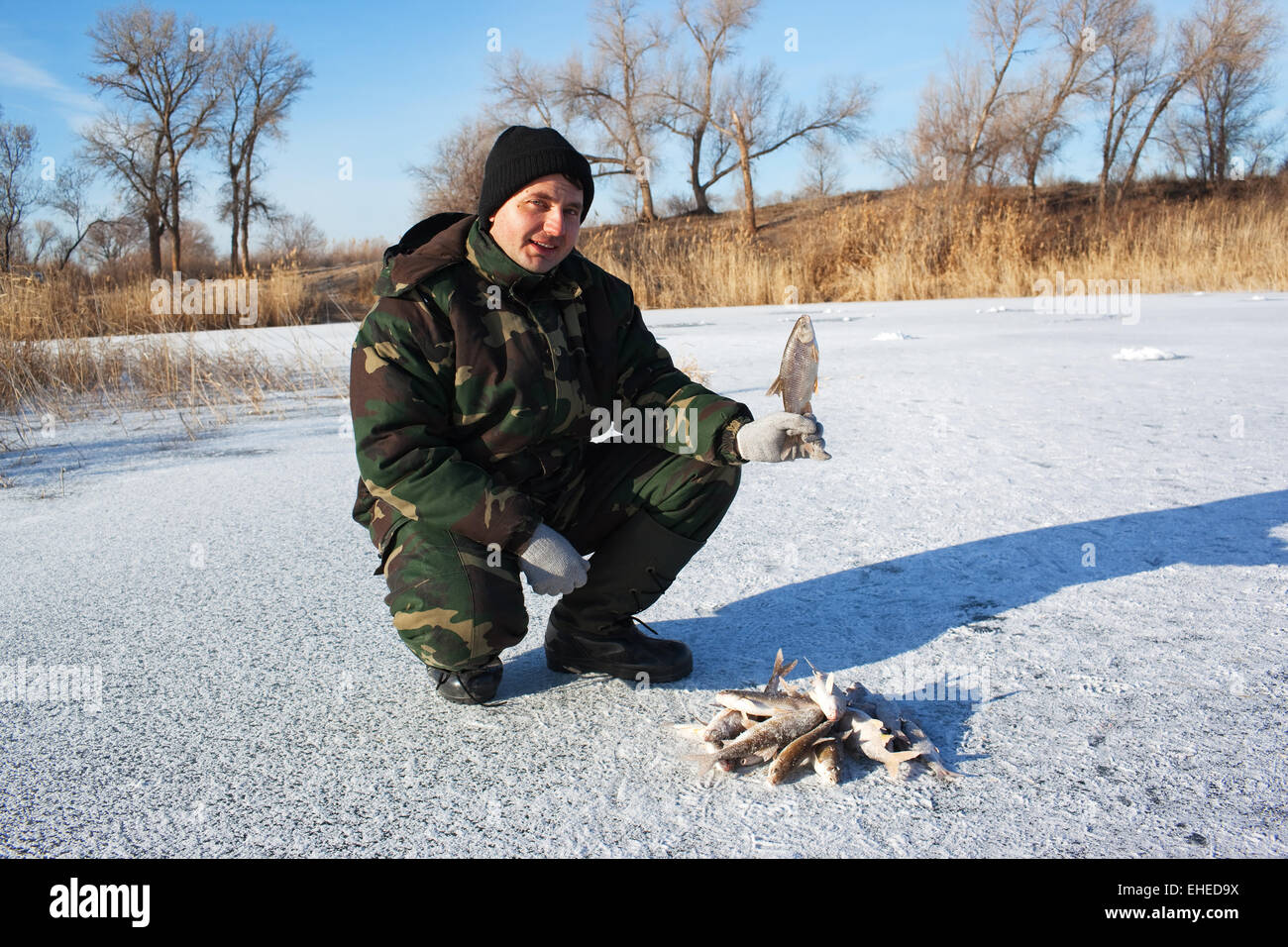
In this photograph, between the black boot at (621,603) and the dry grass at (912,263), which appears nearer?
the black boot at (621,603)

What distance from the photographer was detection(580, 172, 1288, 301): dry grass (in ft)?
42.0

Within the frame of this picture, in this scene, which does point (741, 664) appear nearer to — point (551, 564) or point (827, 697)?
point (827, 697)

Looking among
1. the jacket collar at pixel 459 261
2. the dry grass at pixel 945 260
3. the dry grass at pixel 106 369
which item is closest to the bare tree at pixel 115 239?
the dry grass at pixel 945 260

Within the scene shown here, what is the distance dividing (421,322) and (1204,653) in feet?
6.19

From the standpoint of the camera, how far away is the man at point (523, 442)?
193cm

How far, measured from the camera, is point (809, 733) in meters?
1.72

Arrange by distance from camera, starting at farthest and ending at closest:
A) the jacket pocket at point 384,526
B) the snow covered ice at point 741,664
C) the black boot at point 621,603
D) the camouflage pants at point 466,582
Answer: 1. the black boot at point 621,603
2. the jacket pocket at point 384,526
3. the camouflage pants at point 466,582
4. the snow covered ice at point 741,664

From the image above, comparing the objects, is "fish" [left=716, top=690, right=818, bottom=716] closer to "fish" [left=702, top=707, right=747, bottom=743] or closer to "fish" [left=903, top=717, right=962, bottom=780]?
"fish" [left=702, top=707, right=747, bottom=743]

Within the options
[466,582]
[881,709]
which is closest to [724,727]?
[881,709]

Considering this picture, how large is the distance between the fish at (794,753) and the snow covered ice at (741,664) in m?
0.03

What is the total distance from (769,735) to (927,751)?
288 millimetres

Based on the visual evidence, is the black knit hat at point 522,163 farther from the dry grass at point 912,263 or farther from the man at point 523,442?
the dry grass at point 912,263
